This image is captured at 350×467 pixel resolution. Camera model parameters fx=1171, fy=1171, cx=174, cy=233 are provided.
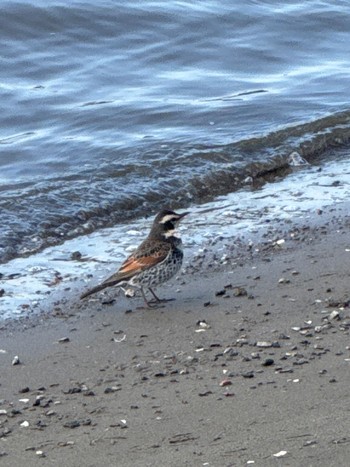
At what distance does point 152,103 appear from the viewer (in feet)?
49.2

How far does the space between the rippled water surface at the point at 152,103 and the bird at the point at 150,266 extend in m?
1.46

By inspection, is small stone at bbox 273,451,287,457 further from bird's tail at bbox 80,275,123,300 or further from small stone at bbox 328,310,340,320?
bird's tail at bbox 80,275,123,300

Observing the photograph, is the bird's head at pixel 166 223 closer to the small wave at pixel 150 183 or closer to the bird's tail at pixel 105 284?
the bird's tail at pixel 105 284

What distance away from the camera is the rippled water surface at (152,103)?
11.5 metres

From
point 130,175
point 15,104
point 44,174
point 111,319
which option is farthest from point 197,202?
point 15,104

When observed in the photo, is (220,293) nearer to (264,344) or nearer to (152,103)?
(264,344)

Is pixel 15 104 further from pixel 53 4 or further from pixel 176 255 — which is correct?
pixel 176 255

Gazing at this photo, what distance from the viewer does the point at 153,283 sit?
337 inches

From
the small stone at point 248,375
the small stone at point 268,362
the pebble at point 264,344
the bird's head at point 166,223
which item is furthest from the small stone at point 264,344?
the bird's head at point 166,223

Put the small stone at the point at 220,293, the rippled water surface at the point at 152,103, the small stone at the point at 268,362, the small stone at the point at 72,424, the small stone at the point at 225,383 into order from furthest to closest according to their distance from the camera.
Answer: the rippled water surface at the point at 152,103, the small stone at the point at 220,293, the small stone at the point at 268,362, the small stone at the point at 225,383, the small stone at the point at 72,424

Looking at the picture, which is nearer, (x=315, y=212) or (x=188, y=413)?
(x=188, y=413)

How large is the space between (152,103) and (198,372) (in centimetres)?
857

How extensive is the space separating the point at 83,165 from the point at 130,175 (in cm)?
74

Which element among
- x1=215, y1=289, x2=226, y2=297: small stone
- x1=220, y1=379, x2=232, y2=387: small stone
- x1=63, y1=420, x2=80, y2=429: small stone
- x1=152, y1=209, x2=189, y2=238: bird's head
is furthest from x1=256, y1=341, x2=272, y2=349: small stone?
x1=152, y1=209, x2=189, y2=238: bird's head
